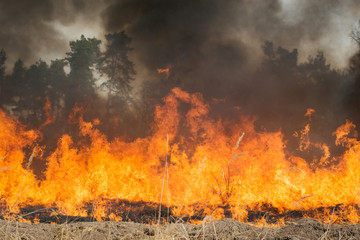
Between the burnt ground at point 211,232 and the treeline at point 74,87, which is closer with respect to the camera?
the burnt ground at point 211,232

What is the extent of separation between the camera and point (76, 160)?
39.3ft

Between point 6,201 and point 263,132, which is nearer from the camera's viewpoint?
point 6,201

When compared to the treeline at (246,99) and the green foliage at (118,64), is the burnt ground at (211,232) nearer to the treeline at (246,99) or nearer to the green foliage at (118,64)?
the treeline at (246,99)

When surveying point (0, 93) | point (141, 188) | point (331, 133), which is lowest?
point (141, 188)

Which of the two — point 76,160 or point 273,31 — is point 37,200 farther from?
point 273,31

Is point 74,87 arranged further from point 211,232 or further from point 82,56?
point 211,232

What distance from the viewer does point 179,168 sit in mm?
11430

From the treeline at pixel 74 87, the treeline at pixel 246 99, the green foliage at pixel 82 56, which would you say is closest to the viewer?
the treeline at pixel 246 99

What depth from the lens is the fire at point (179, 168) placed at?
9.57 m

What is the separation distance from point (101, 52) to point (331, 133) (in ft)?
44.3

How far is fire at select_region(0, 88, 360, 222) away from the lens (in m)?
9.57

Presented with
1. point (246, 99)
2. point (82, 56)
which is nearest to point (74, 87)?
point (82, 56)

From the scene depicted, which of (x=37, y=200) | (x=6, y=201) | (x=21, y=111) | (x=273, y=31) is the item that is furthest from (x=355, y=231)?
(x=21, y=111)

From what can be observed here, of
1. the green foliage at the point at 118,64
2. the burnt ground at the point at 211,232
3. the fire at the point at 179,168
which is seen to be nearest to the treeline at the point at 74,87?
the green foliage at the point at 118,64
